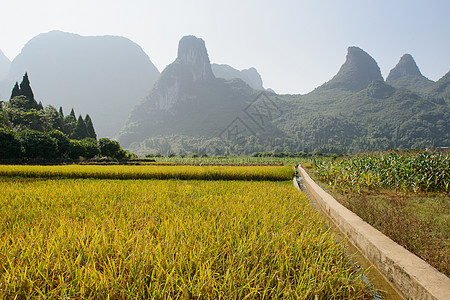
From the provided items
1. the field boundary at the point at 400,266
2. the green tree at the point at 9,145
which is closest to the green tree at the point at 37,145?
the green tree at the point at 9,145

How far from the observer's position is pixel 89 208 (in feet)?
14.5

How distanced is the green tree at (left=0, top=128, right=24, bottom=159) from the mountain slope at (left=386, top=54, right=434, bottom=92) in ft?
533

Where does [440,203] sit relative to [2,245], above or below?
below

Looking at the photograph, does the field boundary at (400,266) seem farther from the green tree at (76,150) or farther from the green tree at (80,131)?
the green tree at (80,131)

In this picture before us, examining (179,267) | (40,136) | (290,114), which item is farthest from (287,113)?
(179,267)

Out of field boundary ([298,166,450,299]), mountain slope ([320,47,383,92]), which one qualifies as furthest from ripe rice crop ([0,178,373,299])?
mountain slope ([320,47,383,92])

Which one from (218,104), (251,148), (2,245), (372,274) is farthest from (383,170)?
(218,104)

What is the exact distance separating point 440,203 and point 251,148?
72229 millimetres

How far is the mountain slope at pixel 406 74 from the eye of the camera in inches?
4899

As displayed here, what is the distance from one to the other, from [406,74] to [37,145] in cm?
18888

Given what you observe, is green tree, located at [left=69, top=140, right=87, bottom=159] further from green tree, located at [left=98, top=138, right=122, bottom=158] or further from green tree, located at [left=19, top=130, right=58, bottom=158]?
green tree, located at [left=19, top=130, right=58, bottom=158]

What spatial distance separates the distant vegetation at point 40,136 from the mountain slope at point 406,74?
155 meters

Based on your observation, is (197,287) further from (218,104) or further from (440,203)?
(218,104)

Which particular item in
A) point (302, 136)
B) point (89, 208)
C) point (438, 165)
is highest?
point (302, 136)
